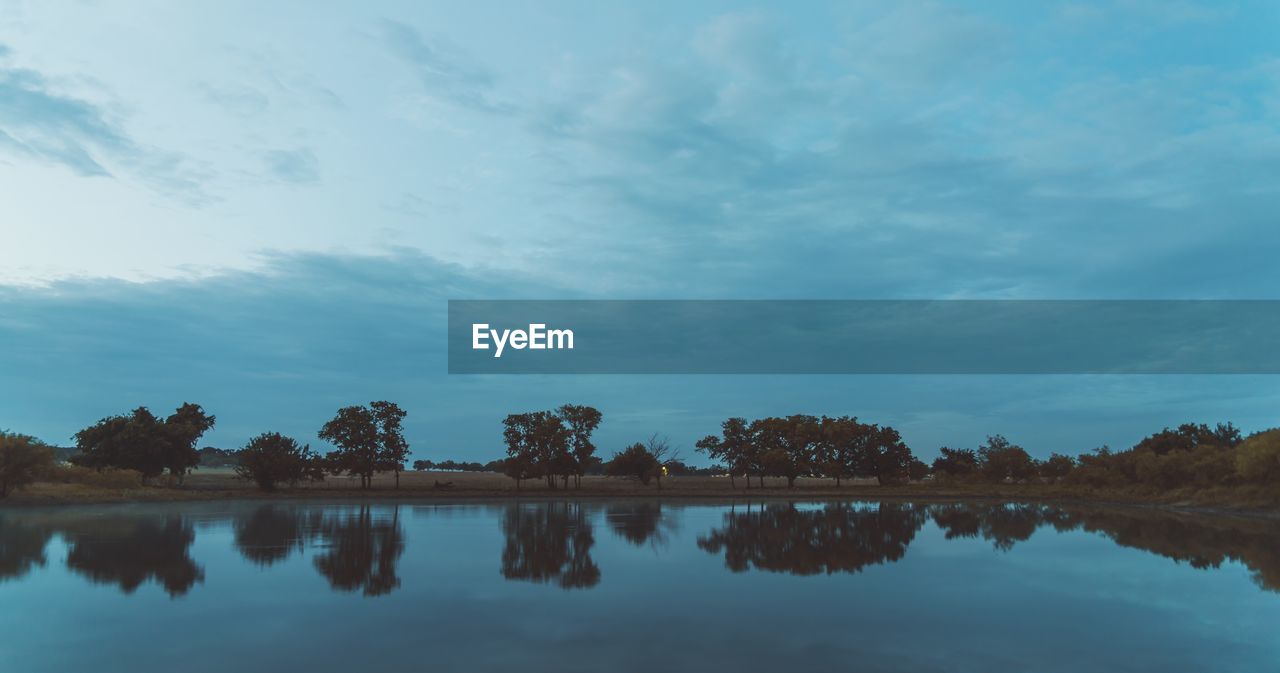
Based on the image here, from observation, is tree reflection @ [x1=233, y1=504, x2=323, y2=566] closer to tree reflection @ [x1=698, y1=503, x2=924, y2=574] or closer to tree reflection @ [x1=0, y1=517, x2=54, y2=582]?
tree reflection @ [x1=0, y1=517, x2=54, y2=582]

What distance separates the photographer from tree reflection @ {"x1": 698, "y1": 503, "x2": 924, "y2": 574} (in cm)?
2516

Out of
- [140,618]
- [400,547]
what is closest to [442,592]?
[140,618]

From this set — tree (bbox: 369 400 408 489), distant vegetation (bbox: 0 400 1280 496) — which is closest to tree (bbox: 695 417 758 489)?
distant vegetation (bbox: 0 400 1280 496)

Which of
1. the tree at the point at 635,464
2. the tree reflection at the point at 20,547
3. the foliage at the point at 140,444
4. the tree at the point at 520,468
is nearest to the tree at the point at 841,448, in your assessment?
the tree at the point at 635,464

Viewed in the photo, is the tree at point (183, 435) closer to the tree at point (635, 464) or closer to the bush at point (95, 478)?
the bush at point (95, 478)

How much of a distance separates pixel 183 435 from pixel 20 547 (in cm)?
5822

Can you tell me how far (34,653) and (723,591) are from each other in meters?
13.8

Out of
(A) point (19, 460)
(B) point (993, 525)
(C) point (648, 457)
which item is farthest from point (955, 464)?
(A) point (19, 460)

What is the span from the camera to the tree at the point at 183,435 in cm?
7994

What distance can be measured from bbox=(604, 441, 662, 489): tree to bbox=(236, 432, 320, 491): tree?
36.9 metres

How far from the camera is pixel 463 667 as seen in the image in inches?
466

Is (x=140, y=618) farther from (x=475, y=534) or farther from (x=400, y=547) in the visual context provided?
(x=475, y=534)

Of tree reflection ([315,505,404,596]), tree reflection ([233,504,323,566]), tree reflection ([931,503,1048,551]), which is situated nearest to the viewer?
tree reflection ([315,505,404,596])

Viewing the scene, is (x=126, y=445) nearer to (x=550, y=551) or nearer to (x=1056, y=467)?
(x=550, y=551)
